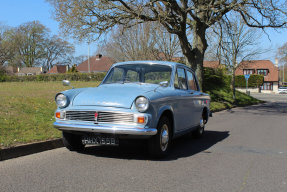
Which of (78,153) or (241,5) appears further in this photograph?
(241,5)

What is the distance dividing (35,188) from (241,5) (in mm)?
13666

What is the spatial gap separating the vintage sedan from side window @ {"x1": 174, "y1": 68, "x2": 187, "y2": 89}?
2 cm

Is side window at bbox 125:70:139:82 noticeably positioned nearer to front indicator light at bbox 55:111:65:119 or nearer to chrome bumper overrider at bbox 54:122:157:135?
front indicator light at bbox 55:111:65:119

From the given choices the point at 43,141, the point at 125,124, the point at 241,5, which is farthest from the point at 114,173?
the point at 241,5

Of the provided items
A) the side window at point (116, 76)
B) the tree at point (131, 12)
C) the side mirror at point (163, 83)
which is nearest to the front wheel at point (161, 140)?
the side mirror at point (163, 83)

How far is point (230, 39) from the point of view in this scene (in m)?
28.7

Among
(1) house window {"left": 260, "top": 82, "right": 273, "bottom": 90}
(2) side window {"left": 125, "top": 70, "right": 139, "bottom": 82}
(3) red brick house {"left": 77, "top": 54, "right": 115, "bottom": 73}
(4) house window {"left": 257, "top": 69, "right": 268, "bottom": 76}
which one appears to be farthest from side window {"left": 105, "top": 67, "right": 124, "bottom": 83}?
(4) house window {"left": 257, "top": 69, "right": 268, "bottom": 76}

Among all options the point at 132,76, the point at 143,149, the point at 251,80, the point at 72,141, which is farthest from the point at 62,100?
the point at 251,80

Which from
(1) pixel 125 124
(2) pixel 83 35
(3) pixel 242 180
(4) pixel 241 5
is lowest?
(3) pixel 242 180

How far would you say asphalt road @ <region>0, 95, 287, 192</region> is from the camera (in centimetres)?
434

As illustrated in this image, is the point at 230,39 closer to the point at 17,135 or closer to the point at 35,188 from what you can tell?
the point at 17,135

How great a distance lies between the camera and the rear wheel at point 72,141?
6191mm

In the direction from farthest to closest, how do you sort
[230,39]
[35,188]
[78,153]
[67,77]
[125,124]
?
[67,77], [230,39], [78,153], [125,124], [35,188]

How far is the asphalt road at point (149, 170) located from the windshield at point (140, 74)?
143cm
